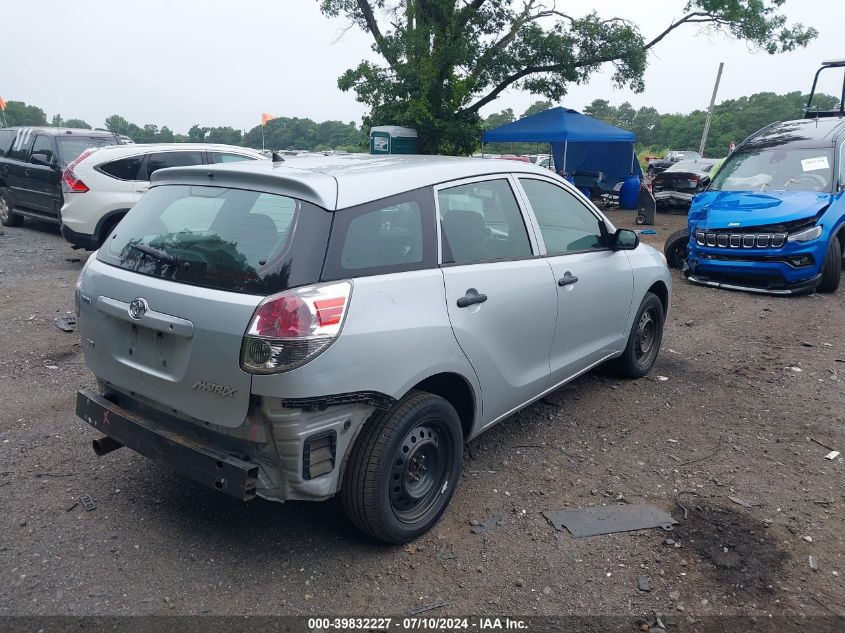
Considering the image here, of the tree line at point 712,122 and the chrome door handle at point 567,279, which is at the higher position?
the tree line at point 712,122

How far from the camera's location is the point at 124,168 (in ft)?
28.8

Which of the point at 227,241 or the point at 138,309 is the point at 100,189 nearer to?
the point at 138,309

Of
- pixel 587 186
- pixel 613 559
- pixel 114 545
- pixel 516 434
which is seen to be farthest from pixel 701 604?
pixel 587 186

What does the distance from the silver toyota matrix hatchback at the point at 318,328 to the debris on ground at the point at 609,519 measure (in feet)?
2.05

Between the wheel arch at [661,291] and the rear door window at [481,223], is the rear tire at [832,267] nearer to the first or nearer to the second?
the wheel arch at [661,291]

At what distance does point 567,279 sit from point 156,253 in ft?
7.64

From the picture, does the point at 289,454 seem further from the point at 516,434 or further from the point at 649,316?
the point at 649,316

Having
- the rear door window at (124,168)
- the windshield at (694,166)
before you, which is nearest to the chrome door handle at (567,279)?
the rear door window at (124,168)

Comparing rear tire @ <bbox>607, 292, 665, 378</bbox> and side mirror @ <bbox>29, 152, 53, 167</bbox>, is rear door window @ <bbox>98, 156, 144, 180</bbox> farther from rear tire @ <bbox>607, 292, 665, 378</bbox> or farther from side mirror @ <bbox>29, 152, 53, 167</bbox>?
rear tire @ <bbox>607, 292, 665, 378</bbox>

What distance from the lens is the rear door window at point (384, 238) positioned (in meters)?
2.76

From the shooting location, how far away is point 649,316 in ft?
17.5

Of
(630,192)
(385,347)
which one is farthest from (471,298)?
(630,192)

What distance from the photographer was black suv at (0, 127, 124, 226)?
1047 centimetres

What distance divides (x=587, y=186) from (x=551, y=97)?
277 cm
